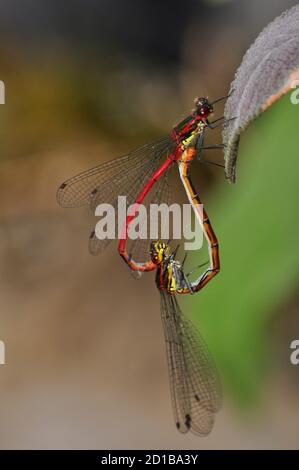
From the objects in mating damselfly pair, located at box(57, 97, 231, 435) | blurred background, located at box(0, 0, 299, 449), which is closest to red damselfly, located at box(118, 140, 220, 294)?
mating damselfly pair, located at box(57, 97, 231, 435)

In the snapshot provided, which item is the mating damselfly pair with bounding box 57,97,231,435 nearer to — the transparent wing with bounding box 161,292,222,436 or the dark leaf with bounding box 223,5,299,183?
the transparent wing with bounding box 161,292,222,436

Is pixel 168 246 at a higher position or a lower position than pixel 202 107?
lower

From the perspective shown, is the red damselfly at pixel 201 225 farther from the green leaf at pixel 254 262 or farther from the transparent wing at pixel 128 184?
the green leaf at pixel 254 262

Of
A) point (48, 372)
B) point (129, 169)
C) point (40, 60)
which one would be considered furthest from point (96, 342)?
point (129, 169)

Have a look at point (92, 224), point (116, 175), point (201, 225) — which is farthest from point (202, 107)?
point (92, 224)

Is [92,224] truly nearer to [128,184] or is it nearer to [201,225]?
[128,184]

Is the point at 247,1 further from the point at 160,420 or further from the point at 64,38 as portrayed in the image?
the point at 160,420
